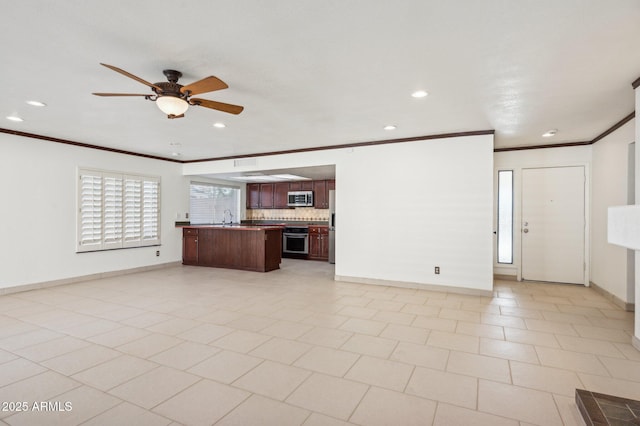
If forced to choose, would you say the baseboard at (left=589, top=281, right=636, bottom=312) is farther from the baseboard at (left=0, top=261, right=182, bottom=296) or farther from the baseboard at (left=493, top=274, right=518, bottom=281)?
the baseboard at (left=0, top=261, right=182, bottom=296)

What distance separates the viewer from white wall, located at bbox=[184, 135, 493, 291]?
482 centimetres

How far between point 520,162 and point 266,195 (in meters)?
6.48

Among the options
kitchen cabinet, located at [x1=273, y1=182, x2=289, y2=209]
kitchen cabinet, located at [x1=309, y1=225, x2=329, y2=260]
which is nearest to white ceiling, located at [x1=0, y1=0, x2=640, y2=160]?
kitchen cabinet, located at [x1=309, y1=225, x2=329, y2=260]

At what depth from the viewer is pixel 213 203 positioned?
9.04m

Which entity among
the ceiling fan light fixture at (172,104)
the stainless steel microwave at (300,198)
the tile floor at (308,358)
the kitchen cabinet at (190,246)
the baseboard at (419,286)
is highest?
the ceiling fan light fixture at (172,104)

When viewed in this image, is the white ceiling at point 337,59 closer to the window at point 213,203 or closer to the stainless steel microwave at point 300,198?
the window at point 213,203

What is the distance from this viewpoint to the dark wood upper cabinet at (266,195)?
31.6 feet

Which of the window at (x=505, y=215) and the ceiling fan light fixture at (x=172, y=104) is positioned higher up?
the ceiling fan light fixture at (x=172, y=104)

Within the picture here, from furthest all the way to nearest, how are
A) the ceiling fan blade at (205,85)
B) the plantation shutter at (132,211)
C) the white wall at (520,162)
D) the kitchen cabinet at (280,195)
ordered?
the kitchen cabinet at (280,195) < the plantation shutter at (132,211) < the white wall at (520,162) < the ceiling fan blade at (205,85)

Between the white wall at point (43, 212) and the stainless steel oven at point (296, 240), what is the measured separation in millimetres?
3898

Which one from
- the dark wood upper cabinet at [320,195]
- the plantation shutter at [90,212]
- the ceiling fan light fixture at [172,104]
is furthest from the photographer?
the dark wood upper cabinet at [320,195]

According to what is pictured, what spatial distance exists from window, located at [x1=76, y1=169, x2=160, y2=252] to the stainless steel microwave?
11.2 ft

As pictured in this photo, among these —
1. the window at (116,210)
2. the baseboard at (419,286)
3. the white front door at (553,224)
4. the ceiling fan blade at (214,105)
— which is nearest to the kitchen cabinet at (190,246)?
the window at (116,210)

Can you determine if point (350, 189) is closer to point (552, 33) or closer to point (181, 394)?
point (552, 33)
